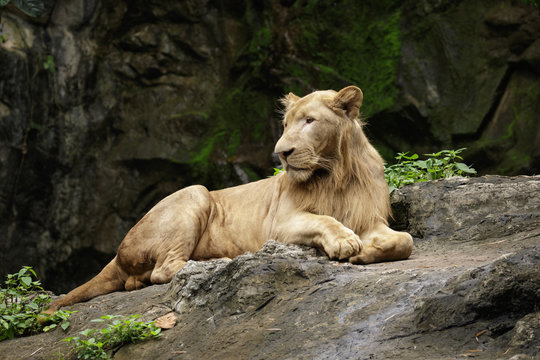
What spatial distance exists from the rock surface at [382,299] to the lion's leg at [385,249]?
0.38ft

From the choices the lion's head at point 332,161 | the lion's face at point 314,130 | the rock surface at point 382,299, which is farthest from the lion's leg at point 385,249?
the lion's face at point 314,130

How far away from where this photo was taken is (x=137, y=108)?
444 inches

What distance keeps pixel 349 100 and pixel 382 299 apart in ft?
7.16

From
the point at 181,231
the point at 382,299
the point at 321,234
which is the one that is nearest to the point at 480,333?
the point at 382,299

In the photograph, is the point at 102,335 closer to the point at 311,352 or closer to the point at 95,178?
the point at 311,352

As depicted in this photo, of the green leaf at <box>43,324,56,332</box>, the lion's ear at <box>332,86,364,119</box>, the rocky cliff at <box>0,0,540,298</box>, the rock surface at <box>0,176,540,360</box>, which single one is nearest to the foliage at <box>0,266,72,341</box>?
the green leaf at <box>43,324,56,332</box>

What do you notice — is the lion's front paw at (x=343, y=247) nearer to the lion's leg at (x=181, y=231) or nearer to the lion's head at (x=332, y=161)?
the lion's head at (x=332, y=161)

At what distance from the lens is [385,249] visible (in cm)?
481

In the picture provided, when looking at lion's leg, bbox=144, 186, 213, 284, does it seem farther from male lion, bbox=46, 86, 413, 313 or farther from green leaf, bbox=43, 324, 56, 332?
green leaf, bbox=43, 324, 56, 332

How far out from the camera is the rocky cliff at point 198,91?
10031 mm

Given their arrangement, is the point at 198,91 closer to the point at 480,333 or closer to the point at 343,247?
the point at 343,247

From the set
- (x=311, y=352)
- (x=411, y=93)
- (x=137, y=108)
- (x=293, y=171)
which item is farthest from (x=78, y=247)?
(x=311, y=352)

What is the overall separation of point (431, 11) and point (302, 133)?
5.90 metres

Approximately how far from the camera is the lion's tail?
550 cm
